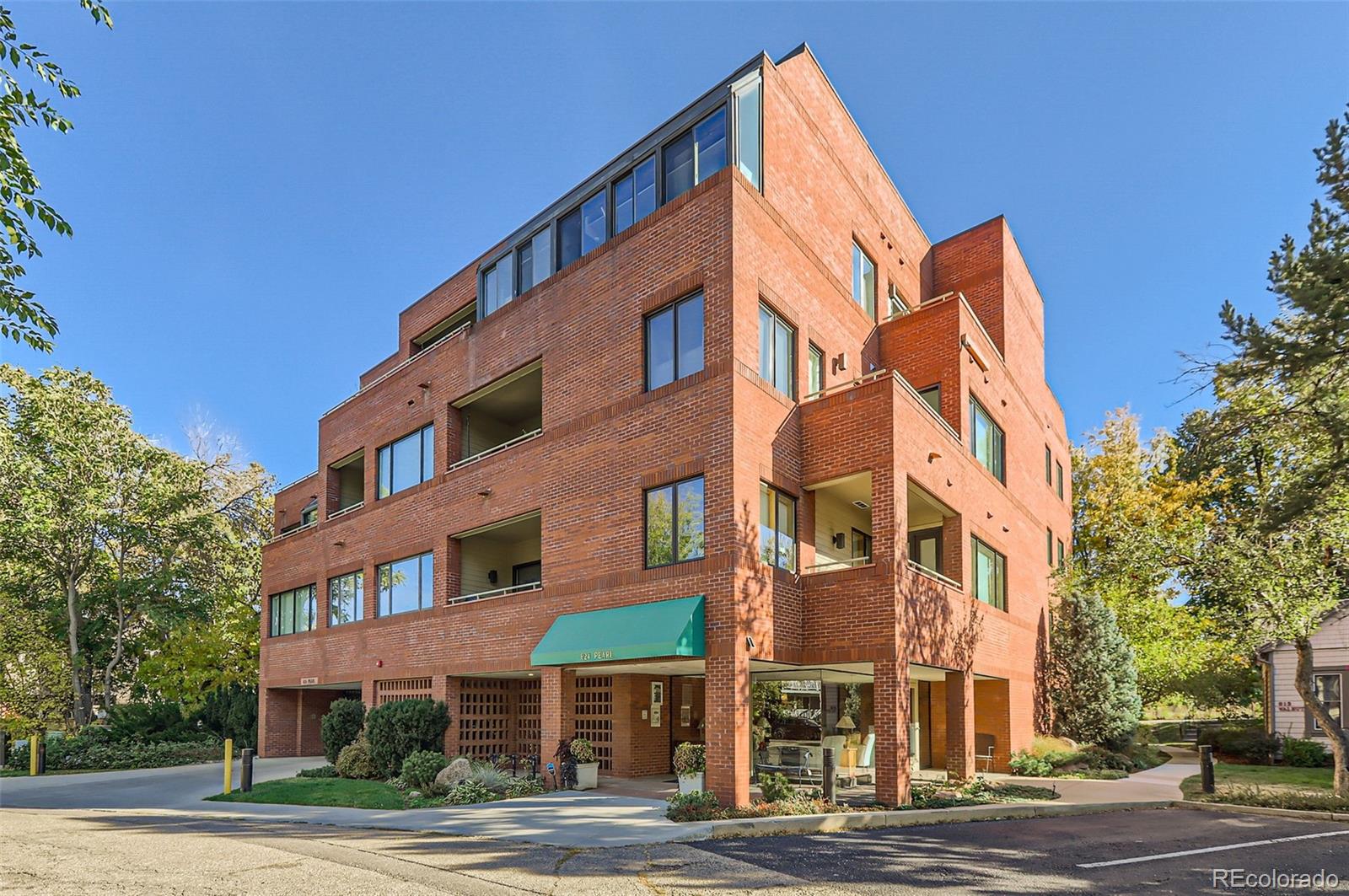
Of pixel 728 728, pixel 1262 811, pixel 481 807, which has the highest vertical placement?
pixel 728 728

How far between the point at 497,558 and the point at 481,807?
955cm

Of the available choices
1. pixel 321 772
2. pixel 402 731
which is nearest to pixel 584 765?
pixel 402 731

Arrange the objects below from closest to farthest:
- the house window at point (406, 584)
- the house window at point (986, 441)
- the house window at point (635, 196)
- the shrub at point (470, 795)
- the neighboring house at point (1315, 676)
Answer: the shrub at point (470, 795)
the house window at point (635, 196)
the house window at point (986, 441)
the house window at point (406, 584)
the neighboring house at point (1315, 676)

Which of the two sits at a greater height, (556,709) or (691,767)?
(556,709)

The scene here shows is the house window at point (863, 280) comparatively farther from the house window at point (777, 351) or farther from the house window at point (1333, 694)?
the house window at point (1333, 694)

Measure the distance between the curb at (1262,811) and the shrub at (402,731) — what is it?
635 inches

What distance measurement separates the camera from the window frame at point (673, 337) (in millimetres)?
18250

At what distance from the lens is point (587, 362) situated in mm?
20844

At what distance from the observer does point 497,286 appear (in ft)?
84.7

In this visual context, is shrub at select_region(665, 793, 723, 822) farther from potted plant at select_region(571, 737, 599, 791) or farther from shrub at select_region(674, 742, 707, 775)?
potted plant at select_region(571, 737, 599, 791)

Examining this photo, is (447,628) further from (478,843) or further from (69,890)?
(69,890)

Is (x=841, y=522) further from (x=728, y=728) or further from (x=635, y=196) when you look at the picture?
(x=635, y=196)

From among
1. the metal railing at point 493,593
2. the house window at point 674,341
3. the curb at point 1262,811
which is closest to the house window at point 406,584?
the metal railing at point 493,593

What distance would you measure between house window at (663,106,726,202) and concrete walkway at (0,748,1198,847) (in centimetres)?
1185
